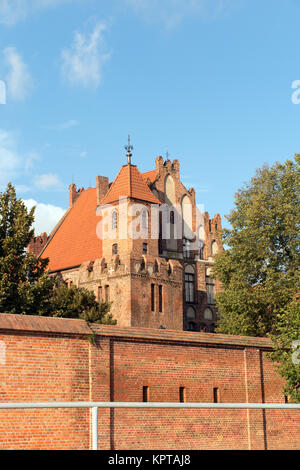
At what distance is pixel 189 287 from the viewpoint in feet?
160

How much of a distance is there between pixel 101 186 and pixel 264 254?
63.7 feet

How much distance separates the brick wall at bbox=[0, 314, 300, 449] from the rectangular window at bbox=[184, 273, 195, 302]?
996 inches

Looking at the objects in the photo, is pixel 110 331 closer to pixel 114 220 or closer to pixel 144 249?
pixel 144 249

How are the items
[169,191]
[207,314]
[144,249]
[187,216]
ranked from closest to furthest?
[144,249], [169,191], [207,314], [187,216]

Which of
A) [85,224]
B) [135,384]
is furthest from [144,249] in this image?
[135,384]

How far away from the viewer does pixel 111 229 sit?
45.0 metres

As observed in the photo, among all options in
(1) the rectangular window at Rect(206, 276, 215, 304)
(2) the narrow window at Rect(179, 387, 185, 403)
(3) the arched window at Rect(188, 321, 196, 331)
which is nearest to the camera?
(2) the narrow window at Rect(179, 387, 185, 403)

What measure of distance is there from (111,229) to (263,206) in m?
15.1

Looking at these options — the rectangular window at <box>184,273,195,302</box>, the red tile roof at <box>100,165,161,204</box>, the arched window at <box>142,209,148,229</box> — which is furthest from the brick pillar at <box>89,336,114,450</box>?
the rectangular window at <box>184,273,195,302</box>

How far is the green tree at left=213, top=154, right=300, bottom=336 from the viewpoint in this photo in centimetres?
3189

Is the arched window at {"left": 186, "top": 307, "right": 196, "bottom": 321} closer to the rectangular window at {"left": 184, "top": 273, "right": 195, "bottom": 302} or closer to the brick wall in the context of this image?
the rectangular window at {"left": 184, "top": 273, "right": 195, "bottom": 302}

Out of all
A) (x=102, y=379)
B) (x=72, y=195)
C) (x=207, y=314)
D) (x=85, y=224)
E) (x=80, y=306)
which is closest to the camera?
(x=102, y=379)

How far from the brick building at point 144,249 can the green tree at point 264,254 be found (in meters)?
8.49
